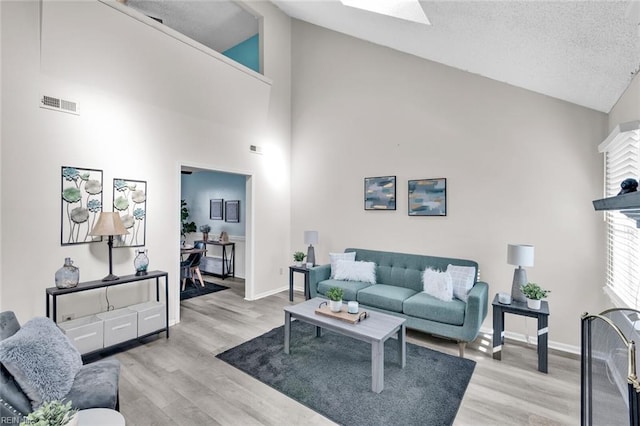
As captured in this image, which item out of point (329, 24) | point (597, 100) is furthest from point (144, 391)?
point (329, 24)

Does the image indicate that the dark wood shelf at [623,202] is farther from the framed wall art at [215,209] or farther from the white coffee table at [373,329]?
the framed wall art at [215,209]

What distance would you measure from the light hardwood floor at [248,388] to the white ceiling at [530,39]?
260 cm

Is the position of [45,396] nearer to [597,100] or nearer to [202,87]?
[202,87]

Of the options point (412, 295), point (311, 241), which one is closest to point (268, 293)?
point (311, 241)

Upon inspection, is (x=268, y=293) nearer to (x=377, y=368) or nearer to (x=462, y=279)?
(x=377, y=368)

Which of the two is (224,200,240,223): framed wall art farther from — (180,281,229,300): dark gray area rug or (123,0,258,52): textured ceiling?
(123,0,258,52): textured ceiling

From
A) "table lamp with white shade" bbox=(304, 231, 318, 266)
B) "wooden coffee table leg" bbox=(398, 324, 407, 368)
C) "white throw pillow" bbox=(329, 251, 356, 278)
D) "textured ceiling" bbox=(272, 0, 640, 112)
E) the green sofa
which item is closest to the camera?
"textured ceiling" bbox=(272, 0, 640, 112)

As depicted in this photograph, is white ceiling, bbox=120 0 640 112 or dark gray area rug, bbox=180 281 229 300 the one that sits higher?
white ceiling, bbox=120 0 640 112

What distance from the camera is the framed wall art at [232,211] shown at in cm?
671

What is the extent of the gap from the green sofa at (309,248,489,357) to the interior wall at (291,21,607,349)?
182mm

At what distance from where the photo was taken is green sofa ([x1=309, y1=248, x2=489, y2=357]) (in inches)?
126

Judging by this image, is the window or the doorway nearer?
the window

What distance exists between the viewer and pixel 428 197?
4.18m

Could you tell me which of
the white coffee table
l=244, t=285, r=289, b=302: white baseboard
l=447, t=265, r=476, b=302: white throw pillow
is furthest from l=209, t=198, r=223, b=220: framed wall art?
l=447, t=265, r=476, b=302: white throw pillow
